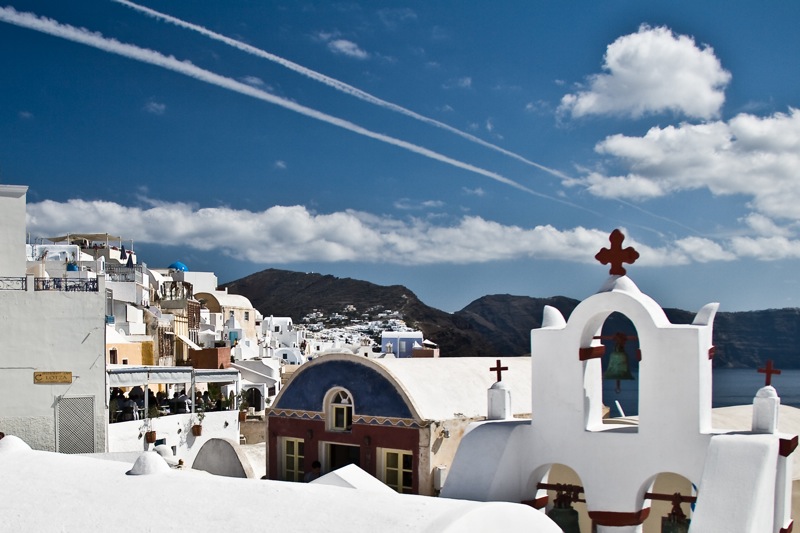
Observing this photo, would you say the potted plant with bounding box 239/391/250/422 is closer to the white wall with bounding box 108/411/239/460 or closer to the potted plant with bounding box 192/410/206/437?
the white wall with bounding box 108/411/239/460

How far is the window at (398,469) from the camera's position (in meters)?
15.7

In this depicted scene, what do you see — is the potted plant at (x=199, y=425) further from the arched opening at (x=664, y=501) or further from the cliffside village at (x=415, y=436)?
the arched opening at (x=664, y=501)

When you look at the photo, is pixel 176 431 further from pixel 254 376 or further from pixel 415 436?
pixel 254 376

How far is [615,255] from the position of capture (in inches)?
425

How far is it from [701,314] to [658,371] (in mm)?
1025

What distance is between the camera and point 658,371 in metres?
10.2

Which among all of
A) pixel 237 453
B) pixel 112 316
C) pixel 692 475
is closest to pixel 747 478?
pixel 692 475

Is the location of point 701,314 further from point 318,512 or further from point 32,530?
point 32,530

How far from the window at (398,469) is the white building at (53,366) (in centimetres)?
987

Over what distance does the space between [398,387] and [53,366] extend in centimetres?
1104

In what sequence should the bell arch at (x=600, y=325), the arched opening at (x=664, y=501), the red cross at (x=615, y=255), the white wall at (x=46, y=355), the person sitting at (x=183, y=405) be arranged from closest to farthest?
the bell arch at (x=600, y=325), the red cross at (x=615, y=255), the arched opening at (x=664, y=501), the white wall at (x=46, y=355), the person sitting at (x=183, y=405)

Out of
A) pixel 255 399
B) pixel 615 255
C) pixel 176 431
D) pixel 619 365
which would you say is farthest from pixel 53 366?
pixel 255 399

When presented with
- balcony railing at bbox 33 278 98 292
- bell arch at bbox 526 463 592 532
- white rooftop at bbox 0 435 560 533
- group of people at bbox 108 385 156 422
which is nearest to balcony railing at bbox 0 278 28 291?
balcony railing at bbox 33 278 98 292

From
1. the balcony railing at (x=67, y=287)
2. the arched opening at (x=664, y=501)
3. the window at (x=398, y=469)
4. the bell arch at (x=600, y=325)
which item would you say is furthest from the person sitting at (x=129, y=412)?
the bell arch at (x=600, y=325)
